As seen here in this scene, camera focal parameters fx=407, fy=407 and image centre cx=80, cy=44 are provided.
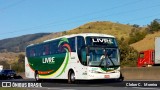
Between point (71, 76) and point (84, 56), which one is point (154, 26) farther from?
point (84, 56)

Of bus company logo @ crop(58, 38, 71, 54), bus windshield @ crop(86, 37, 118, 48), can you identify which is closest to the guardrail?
Result: bus windshield @ crop(86, 37, 118, 48)

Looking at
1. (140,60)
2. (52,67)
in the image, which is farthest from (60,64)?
(140,60)

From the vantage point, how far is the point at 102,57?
28844mm

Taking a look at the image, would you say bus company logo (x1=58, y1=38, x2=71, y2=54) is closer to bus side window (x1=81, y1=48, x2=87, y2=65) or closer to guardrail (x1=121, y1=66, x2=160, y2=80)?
bus side window (x1=81, y1=48, x2=87, y2=65)

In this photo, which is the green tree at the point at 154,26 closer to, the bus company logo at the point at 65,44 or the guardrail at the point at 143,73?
the guardrail at the point at 143,73

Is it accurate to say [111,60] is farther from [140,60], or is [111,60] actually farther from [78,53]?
[140,60]

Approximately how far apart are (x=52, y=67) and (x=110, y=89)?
1279 centimetres

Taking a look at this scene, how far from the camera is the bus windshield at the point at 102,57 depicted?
28734 millimetres

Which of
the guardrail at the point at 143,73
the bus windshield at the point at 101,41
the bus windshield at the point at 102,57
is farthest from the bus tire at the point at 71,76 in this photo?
the guardrail at the point at 143,73

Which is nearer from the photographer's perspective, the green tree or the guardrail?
the guardrail

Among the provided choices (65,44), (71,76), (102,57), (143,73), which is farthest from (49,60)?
(143,73)

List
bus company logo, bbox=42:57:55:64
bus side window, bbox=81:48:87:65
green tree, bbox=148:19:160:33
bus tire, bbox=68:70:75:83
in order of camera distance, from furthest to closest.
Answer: green tree, bbox=148:19:160:33, bus company logo, bbox=42:57:55:64, bus tire, bbox=68:70:75:83, bus side window, bbox=81:48:87:65

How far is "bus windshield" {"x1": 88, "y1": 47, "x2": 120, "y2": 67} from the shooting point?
28734 mm

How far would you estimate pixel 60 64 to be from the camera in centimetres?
3309
